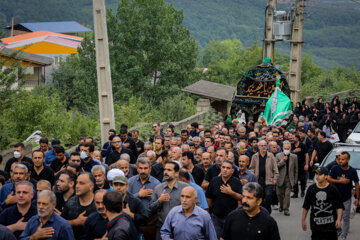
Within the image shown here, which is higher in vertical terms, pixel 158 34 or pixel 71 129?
pixel 158 34

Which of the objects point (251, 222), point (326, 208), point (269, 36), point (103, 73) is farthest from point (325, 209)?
point (269, 36)

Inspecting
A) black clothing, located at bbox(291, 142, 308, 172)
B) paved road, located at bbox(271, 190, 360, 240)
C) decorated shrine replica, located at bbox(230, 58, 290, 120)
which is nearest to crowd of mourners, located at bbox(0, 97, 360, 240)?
paved road, located at bbox(271, 190, 360, 240)

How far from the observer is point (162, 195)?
24.5 ft

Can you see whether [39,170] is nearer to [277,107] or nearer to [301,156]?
[301,156]

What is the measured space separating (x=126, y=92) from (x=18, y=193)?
43.6 metres

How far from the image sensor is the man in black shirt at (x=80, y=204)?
6883 mm

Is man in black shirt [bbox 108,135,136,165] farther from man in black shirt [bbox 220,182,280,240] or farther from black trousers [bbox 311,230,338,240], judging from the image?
man in black shirt [bbox 220,182,280,240]

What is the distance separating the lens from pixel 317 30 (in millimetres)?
189375

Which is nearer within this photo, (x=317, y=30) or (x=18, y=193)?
(x=18, y=193)

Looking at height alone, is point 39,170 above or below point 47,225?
below

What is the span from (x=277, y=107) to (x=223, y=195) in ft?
40.5

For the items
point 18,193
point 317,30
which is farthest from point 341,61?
point 18,193

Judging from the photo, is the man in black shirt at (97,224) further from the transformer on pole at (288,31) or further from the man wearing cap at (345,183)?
the transformer on pole at (288,31)

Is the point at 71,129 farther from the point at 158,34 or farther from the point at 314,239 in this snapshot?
the point at 158,34
